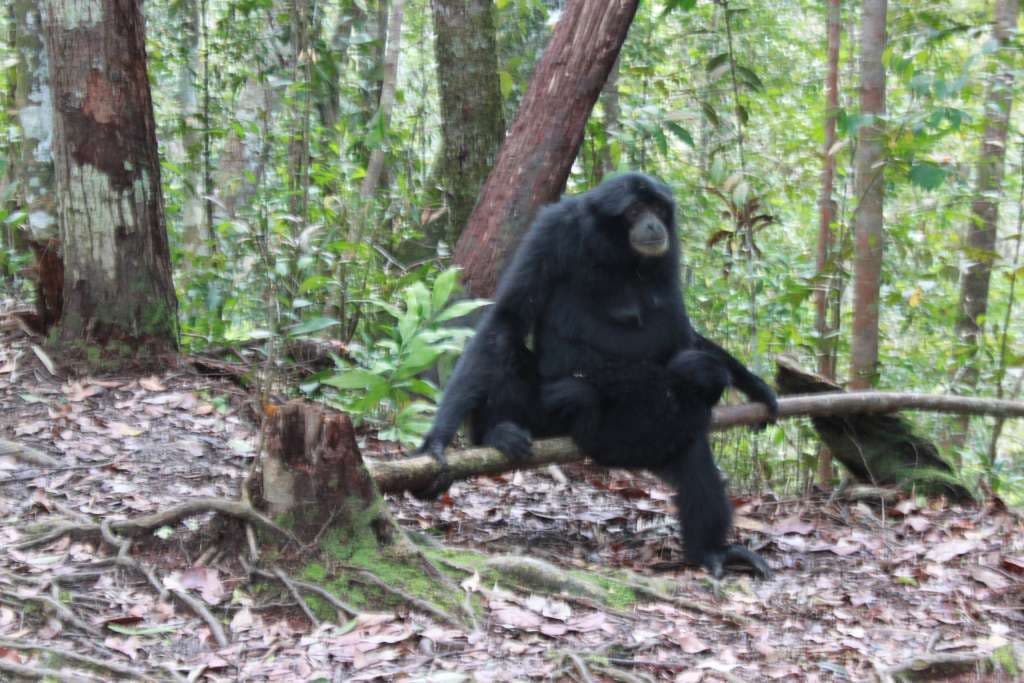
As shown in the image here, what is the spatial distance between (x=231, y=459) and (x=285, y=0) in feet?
22.1

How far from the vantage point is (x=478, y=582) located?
4203 millimetres

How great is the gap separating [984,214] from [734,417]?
646cm

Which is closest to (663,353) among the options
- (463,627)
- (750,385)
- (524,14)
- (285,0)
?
(750,385)

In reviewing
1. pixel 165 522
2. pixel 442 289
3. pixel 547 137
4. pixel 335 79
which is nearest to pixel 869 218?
pixel 547 137

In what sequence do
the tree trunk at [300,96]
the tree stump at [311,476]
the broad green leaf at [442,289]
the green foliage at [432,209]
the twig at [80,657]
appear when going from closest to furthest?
the twig at [80,657] → the tree stump at [311,476] → the broad green leaf at [442,289] → the green foliage at [432,209] → the tree trunk at [300,96]

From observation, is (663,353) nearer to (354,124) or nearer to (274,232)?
(274,232)

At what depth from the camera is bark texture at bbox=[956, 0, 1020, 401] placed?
8.96 meters

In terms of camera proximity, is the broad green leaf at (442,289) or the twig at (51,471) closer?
the twig at (51,471)

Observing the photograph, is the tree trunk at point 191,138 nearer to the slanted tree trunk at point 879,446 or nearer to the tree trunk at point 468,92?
the tree trunk at point 468,92

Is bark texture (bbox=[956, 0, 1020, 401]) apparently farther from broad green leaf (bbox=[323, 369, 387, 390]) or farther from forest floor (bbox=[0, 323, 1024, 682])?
broad green leaf (bbox=[323, 369, 387, 390])

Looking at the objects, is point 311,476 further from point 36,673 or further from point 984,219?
point 984,219

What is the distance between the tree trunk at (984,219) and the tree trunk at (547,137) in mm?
3662

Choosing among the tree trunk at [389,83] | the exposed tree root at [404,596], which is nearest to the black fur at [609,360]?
the exposed tree root at [404,596]

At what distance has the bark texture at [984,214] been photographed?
29.4 ft
